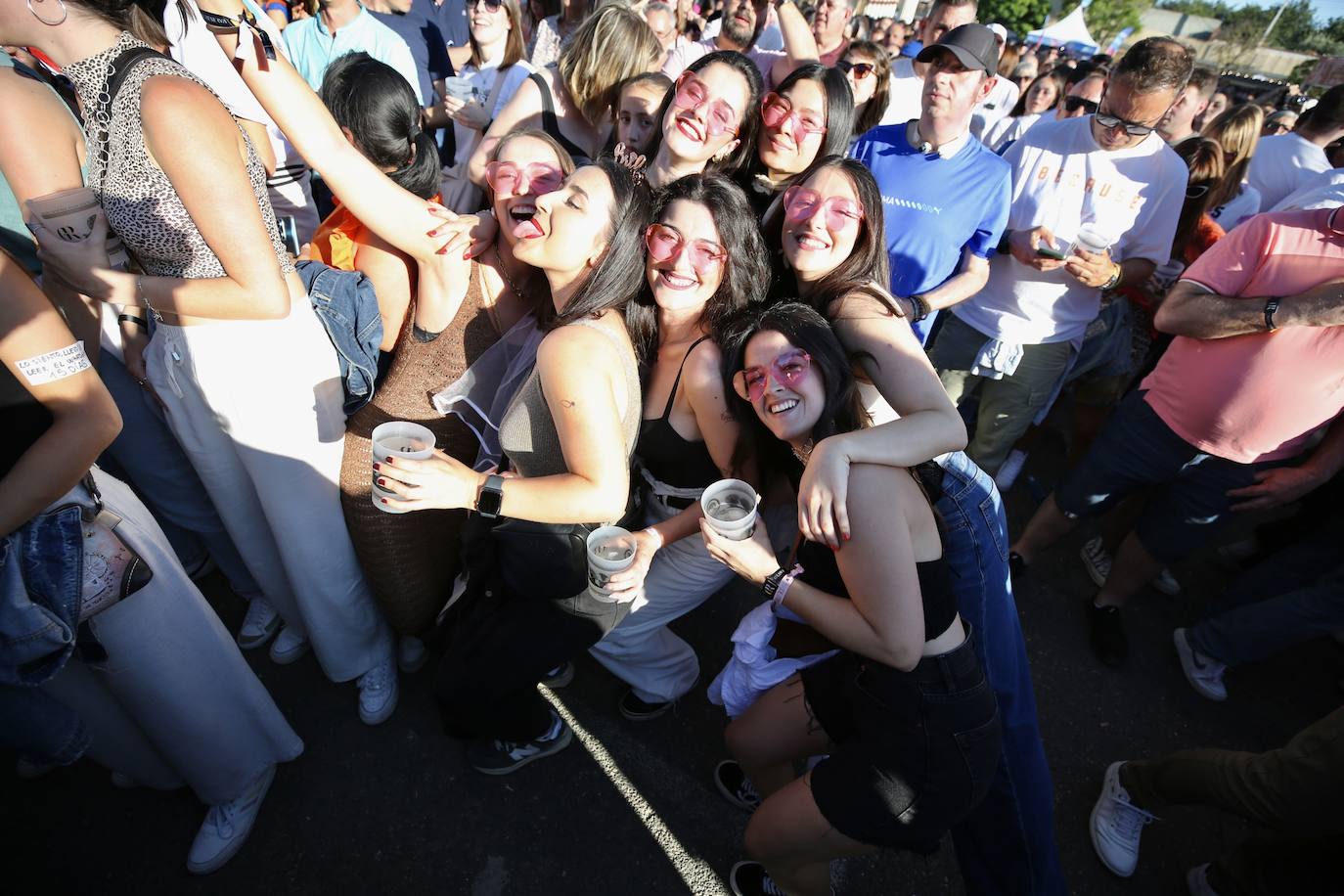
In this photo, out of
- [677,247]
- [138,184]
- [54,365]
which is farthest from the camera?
[677,247]

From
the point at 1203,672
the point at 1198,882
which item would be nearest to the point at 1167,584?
the point at 1203,672

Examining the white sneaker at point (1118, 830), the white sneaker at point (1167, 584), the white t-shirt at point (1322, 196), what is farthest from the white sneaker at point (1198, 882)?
the white t-shirt at point (1322, 196)

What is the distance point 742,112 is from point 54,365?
2.48 meters

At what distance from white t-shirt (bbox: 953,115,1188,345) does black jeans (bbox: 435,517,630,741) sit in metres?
2.66

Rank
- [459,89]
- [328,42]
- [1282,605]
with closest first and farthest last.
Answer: [1282,605], [459,89], [328,42]

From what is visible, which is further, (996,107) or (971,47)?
(996,107)

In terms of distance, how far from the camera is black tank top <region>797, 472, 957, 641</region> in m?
1.82

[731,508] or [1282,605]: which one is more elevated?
[731,508]

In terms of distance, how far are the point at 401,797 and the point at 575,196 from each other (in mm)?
2207

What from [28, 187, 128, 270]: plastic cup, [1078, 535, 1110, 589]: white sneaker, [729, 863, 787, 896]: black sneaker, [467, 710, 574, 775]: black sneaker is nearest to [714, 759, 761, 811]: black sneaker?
[729, 863, 787, 896]: black sneaker

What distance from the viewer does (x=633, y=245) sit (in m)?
2.11

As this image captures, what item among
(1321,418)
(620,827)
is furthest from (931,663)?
(1321,418)

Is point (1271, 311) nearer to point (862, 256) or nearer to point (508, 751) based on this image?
point (862, 256)

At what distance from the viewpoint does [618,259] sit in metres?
2.08
